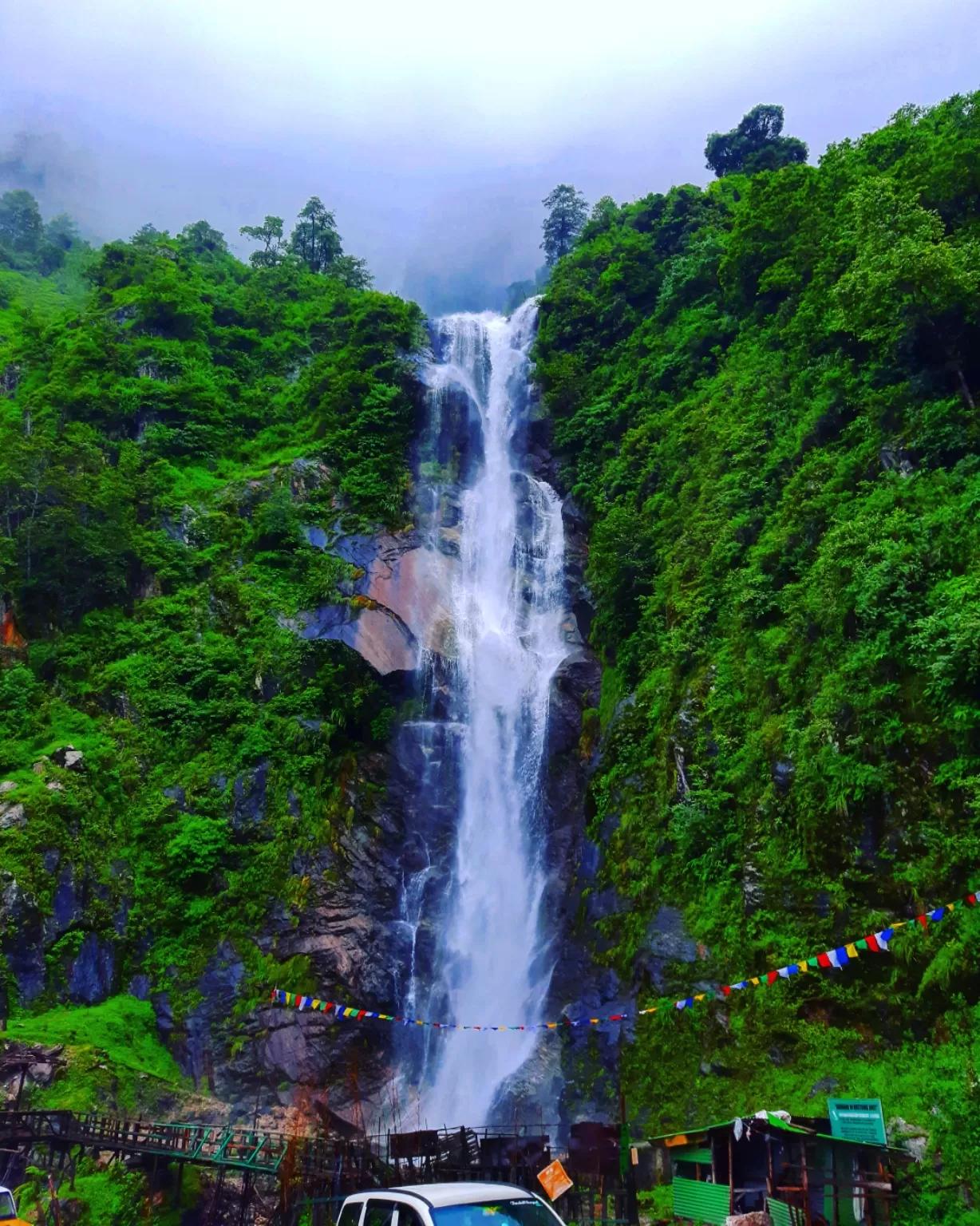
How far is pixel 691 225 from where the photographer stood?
3275 centimetres

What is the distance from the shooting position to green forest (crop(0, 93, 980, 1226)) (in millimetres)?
12477

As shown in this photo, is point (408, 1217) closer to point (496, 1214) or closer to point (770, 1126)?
point (496, 1214)

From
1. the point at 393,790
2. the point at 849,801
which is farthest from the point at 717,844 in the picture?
the point at 393,790

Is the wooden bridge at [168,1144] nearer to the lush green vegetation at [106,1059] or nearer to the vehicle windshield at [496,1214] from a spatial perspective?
the lush green vegetation at [106,1059]

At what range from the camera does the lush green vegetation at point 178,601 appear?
1933cm

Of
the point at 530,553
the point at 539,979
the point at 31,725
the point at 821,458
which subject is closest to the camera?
the point at 821,458

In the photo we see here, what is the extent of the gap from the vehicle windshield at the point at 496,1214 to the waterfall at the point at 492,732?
12053mm

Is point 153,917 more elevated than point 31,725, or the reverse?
point 31,725

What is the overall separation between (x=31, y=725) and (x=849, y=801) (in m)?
18.8

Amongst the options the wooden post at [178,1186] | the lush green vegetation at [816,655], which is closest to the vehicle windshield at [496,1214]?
the lush green vegetation at [816,655]

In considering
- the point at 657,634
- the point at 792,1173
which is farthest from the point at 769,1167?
the point at 657,634

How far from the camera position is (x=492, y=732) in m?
23.5

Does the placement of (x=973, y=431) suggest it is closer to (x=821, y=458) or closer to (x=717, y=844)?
(x=821, y=458)

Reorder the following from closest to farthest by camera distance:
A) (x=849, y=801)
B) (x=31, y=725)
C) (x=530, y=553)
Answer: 1. (x=849, y=801)
2. (x=31, y=725)
3. (x=530, y=553)
